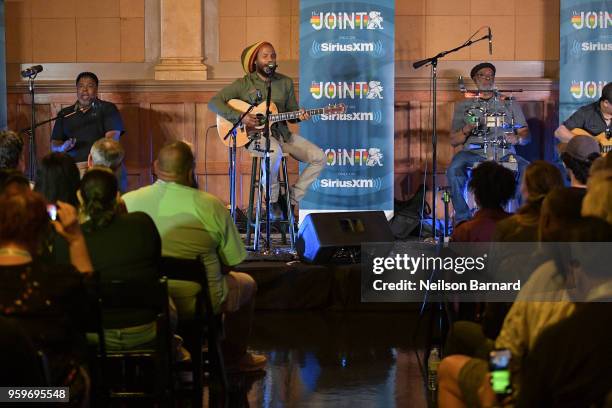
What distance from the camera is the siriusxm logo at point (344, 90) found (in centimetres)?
873

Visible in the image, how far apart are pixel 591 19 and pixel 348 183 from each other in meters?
2.59

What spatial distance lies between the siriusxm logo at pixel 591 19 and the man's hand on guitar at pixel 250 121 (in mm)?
3160

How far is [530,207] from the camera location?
13.6 feet

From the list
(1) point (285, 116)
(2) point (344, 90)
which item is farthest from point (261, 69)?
(2) point (344, 90)

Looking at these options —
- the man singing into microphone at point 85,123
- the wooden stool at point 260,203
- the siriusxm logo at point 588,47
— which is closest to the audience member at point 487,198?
the wooden stool at point 260,203

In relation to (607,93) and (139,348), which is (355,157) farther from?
(139,348)

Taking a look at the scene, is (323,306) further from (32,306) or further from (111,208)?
(32,306)

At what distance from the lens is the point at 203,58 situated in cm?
989

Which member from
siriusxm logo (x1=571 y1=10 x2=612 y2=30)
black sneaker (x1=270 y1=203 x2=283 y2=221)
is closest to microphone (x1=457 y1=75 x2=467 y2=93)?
siriusxm logo (x1=571 y1=10 x2=612 y2=30)

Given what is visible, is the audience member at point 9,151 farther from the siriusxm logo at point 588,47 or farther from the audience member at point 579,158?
the siriusxm logo at point 588,47

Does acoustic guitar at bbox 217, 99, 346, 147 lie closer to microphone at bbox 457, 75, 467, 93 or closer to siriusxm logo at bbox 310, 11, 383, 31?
siriusxm logo at bbox 310, 11, 383, 31

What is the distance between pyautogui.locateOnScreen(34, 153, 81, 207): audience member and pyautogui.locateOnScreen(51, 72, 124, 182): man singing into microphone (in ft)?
13.7

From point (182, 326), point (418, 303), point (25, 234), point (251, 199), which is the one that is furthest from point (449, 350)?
point (251, 199)

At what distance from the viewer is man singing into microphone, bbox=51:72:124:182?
8820 mm
